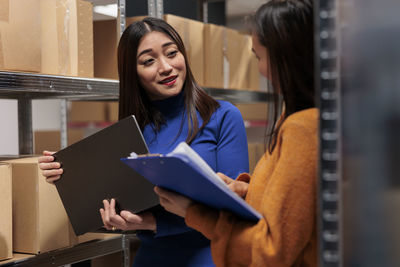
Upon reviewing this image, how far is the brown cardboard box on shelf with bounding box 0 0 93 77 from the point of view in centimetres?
165

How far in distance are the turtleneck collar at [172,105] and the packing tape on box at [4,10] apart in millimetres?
586

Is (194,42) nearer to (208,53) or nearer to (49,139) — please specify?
(208,53)

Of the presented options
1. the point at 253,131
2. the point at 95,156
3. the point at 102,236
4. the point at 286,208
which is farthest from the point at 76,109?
the point at 286,208

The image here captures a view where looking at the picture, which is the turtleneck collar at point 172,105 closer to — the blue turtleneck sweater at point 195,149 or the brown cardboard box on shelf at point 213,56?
the blue turtleneck sweater at point 195,149

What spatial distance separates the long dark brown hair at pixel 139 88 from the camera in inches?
68.6

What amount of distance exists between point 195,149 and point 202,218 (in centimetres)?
61

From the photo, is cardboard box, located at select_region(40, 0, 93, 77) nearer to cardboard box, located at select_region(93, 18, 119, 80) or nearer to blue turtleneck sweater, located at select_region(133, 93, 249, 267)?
cardboard box, located at select_region(93, 18, 119, 80)

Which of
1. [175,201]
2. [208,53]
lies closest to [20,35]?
[175,201]

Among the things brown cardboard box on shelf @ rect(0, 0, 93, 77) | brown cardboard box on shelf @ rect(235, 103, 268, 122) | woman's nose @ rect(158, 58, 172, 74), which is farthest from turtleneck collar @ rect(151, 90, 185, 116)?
brown cardboard box on shelf @ rect(235, 103, 268, 122)

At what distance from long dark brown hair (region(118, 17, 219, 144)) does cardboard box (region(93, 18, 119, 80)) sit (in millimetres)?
504

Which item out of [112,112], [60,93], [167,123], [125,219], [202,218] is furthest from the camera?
[112,112]

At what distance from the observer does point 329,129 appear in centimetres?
82

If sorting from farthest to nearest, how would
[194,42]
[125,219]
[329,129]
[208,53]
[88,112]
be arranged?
[88,112] < [208,53] < [194,42] < [125,219] < [329,129]

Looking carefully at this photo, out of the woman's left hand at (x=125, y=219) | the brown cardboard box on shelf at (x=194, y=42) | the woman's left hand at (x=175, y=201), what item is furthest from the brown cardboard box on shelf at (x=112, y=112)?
the woman's left hand at (x=175, y=201)
